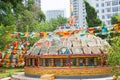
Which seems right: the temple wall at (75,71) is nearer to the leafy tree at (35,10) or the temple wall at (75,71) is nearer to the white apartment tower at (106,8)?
the leafy tree at (35,10)

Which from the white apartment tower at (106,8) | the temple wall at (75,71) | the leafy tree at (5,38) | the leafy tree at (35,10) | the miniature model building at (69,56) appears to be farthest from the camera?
the white apartment tower at (106,8)

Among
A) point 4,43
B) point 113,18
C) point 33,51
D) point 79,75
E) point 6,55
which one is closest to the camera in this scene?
point 79,75

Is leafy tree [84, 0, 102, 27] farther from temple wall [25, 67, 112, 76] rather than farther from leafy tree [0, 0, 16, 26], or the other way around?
temple wall [25, 67, 112, 76]

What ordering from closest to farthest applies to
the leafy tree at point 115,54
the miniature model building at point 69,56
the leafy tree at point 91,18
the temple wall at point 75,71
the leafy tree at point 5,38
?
1. the leafy tree at point 115,54
2. the temple wall at point 75,71
3. the miniature model building at point 69,56
4. the leafy tree at point 5,38
5. the leafy tree at point 91,18

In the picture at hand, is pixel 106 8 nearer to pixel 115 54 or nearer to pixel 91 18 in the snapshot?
pixel 91 18

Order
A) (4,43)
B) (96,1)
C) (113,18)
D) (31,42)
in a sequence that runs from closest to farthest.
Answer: (4,43) → (31,42) → (113,18) → (96,1)

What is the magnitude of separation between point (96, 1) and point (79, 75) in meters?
82.3

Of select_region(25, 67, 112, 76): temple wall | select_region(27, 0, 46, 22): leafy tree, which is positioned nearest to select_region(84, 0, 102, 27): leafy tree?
select_region(27, 0, 46, 22): leafy tree

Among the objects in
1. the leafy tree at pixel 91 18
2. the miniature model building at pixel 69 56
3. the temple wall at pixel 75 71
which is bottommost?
the temple wall at pixel 75 71

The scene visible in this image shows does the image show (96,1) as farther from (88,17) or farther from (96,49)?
(96,49)

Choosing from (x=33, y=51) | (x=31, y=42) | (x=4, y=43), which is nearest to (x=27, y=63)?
(x=33, y=51)

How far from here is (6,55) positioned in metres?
43.0

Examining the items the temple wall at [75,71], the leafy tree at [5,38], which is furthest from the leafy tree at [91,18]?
the temple wall at [75,71]

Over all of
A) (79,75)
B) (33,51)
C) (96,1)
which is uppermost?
(96,1)
